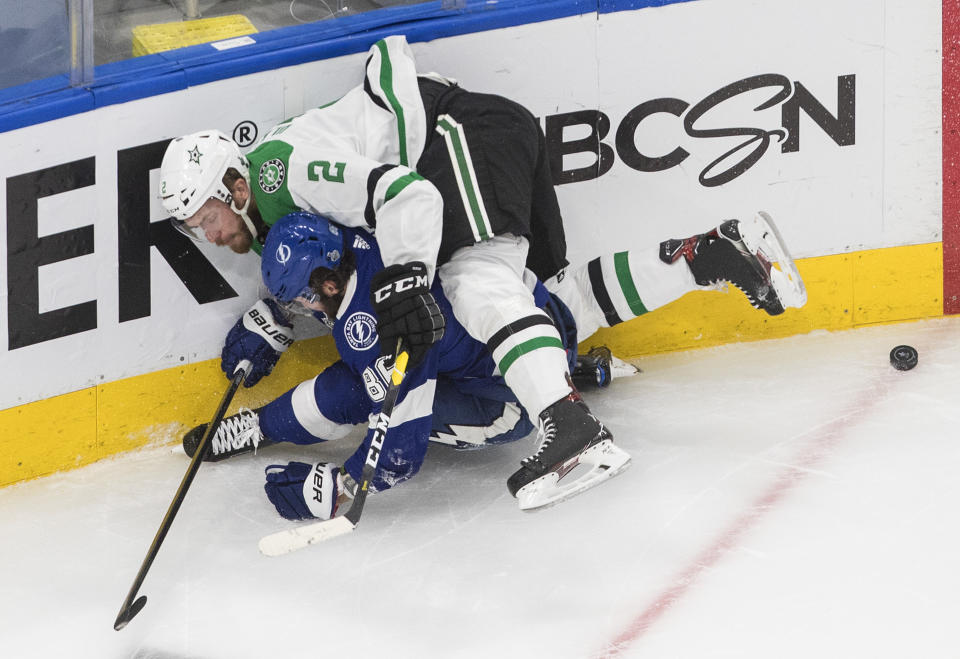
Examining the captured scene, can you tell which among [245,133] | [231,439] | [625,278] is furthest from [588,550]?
[245,133]

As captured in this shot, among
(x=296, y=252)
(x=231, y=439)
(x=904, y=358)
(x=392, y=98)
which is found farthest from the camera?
(x=904, y=358)

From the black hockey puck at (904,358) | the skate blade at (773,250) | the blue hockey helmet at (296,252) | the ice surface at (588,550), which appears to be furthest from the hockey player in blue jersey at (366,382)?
the black hockey puck at (904,358)

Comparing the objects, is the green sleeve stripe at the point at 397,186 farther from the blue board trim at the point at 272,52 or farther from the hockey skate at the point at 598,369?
the hockey skate at the point at 598,369

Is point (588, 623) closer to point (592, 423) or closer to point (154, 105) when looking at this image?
point (592, 423)

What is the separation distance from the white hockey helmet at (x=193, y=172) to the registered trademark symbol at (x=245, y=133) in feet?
0.64

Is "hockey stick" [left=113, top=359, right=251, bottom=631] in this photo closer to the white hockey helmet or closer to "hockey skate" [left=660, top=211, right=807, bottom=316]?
the white hockey helmet

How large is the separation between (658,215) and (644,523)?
105cm

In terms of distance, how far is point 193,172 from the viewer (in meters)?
3.22

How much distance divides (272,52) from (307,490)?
1.08 metres

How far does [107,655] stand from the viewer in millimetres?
2832

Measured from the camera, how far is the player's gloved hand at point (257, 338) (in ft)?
11.6

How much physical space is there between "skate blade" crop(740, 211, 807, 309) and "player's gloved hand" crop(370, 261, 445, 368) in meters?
0.83

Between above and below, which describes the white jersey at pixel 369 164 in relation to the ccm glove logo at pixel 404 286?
above

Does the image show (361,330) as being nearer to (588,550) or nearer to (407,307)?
(407,307)
